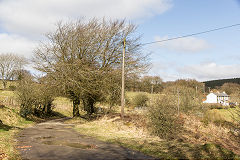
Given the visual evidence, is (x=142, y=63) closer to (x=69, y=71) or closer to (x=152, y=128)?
(x=69, y=71)

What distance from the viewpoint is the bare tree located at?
166ft

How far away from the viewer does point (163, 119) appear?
1109cm

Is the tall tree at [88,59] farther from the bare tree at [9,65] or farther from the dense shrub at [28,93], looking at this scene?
the bare tree at [9,65]

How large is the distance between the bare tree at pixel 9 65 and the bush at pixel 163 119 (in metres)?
48.4

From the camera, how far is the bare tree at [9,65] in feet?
166

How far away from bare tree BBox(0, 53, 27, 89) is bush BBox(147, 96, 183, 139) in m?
48.4

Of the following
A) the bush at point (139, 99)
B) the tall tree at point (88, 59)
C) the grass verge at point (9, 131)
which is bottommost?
the grass verge at point (9, 131)

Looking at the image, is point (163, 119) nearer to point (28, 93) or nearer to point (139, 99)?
point (28, 93)

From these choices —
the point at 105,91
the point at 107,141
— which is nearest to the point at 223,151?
the point at 107,141

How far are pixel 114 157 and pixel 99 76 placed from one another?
11665 millimetres

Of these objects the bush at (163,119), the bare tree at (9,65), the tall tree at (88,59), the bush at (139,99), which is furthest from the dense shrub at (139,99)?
the bare tree at (9,65)

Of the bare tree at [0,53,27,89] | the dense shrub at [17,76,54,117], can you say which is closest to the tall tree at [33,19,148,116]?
the dense shrub at [17,76,54,117]

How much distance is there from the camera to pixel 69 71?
17.4 metres

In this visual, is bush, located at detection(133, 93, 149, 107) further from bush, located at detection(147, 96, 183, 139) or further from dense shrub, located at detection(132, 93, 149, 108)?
bush, located at detection(147, 96, 183, 139)
